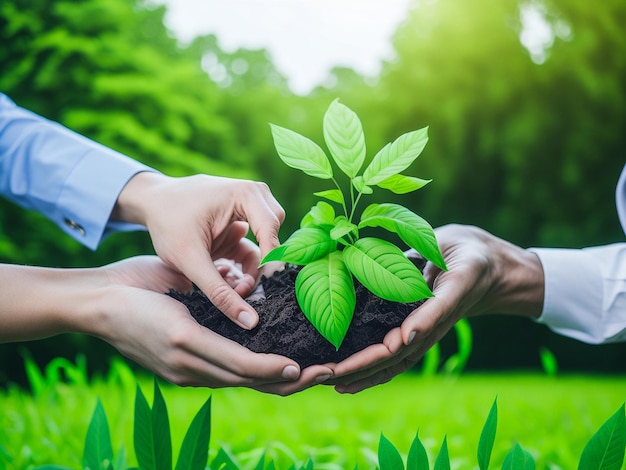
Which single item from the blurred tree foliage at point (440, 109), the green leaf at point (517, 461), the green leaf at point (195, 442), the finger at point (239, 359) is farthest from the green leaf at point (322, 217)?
the blurred tree foliage at point (440, 109)

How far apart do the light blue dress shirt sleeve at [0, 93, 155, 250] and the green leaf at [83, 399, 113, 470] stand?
408 millimetres

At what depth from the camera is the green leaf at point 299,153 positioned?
40.7 inches

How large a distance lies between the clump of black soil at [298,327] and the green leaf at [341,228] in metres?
0.14

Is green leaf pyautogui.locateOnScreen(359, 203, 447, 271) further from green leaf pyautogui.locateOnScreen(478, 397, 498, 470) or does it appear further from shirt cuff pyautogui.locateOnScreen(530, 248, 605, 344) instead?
shirt cuff pyautogui.locateOnScreen(530, 248, 605, 344)

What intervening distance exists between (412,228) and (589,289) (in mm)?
707

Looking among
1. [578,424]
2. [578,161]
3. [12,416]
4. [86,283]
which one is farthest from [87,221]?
[578,161]

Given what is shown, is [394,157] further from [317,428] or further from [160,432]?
[317,428]

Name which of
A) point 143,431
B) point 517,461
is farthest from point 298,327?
point 517,461

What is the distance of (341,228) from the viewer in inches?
38.4

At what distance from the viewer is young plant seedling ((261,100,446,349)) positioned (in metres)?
0.93

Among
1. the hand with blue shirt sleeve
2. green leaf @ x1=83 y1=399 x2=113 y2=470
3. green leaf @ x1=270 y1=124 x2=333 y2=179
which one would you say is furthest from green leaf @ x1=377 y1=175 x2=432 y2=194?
green leaf @ x1=83 y1=399 x2=113 y2=470

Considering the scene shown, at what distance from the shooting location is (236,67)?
22.6 feet

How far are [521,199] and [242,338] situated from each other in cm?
514

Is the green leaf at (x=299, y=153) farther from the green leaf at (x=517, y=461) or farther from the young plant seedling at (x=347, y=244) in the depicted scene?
the green leaf at (x=517, y=461)
